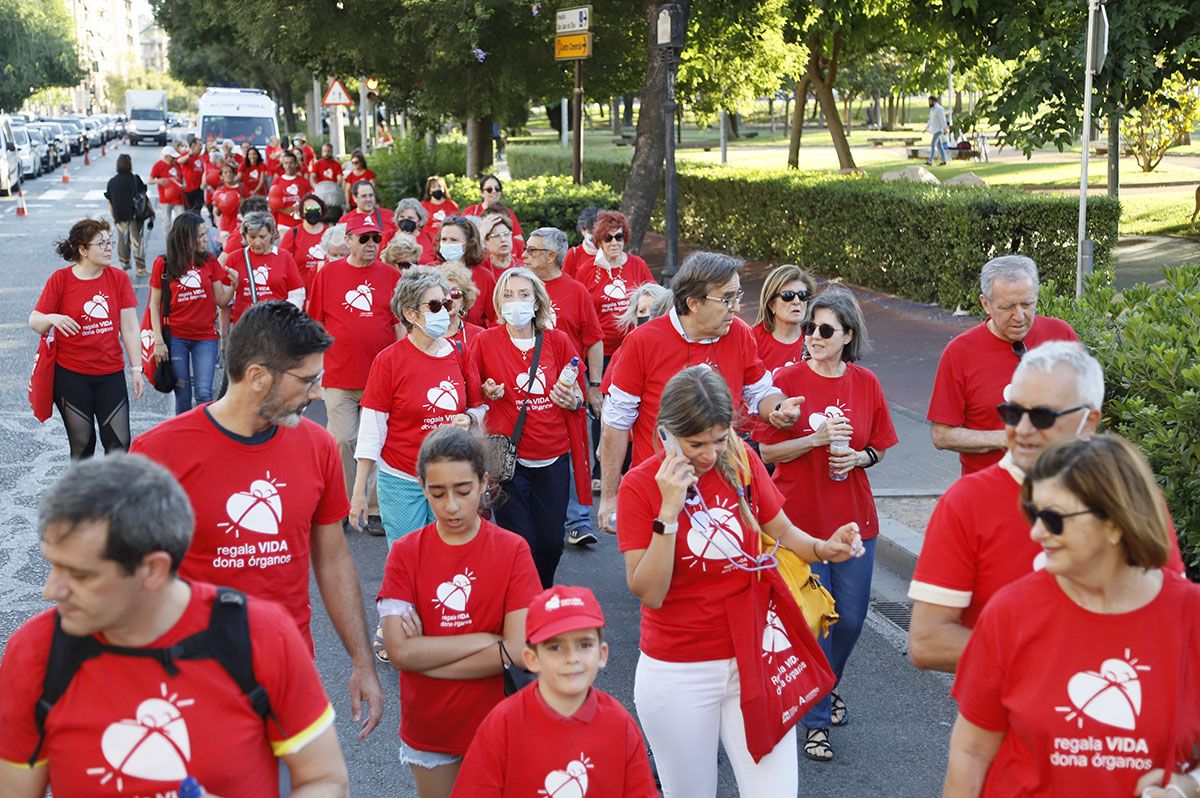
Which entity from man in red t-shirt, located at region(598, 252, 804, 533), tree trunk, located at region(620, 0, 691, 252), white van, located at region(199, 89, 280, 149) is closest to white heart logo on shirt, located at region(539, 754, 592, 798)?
man in red t-shirt, located at region(598, 252, 804, 533)

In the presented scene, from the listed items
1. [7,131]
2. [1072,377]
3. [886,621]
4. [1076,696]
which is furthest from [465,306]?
[7,131]

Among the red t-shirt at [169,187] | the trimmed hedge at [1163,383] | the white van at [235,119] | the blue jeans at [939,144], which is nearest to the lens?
the trimmed hedge at [1163,383]

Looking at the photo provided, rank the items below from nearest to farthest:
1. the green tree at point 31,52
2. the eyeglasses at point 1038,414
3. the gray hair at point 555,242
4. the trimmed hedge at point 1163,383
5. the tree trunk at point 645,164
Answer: the eyeglasses at point 1038,414 < the trimmed hedge at point 1163,383 < the gray hair at point 555,242 < the tree trunk at point 645,164 < the green tree at point 31,52

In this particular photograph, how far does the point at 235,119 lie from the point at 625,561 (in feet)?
124

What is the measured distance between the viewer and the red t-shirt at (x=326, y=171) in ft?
83.8

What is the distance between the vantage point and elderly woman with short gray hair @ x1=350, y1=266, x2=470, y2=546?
260 inches

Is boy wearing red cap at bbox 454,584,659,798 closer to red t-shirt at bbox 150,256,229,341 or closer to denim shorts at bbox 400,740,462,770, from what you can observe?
denim shorts at bbox 400,740,462,770

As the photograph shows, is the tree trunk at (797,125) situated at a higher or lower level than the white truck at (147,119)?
lower

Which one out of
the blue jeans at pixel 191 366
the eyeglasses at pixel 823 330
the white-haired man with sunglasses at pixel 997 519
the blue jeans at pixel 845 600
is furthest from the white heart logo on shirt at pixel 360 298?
the white-haired man with sunglasses at pixel 997 519

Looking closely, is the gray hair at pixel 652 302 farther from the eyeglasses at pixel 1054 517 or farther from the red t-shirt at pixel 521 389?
the eyeglasses at pixel 1054 517

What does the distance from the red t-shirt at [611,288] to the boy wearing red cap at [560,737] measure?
623cm

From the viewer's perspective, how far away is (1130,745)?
291 centimetres

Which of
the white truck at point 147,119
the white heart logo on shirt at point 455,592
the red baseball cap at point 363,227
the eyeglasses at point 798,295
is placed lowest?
the white heart logo on shirt at point 455,592

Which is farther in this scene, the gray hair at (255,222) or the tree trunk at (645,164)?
the tree trunk at (645,164)
